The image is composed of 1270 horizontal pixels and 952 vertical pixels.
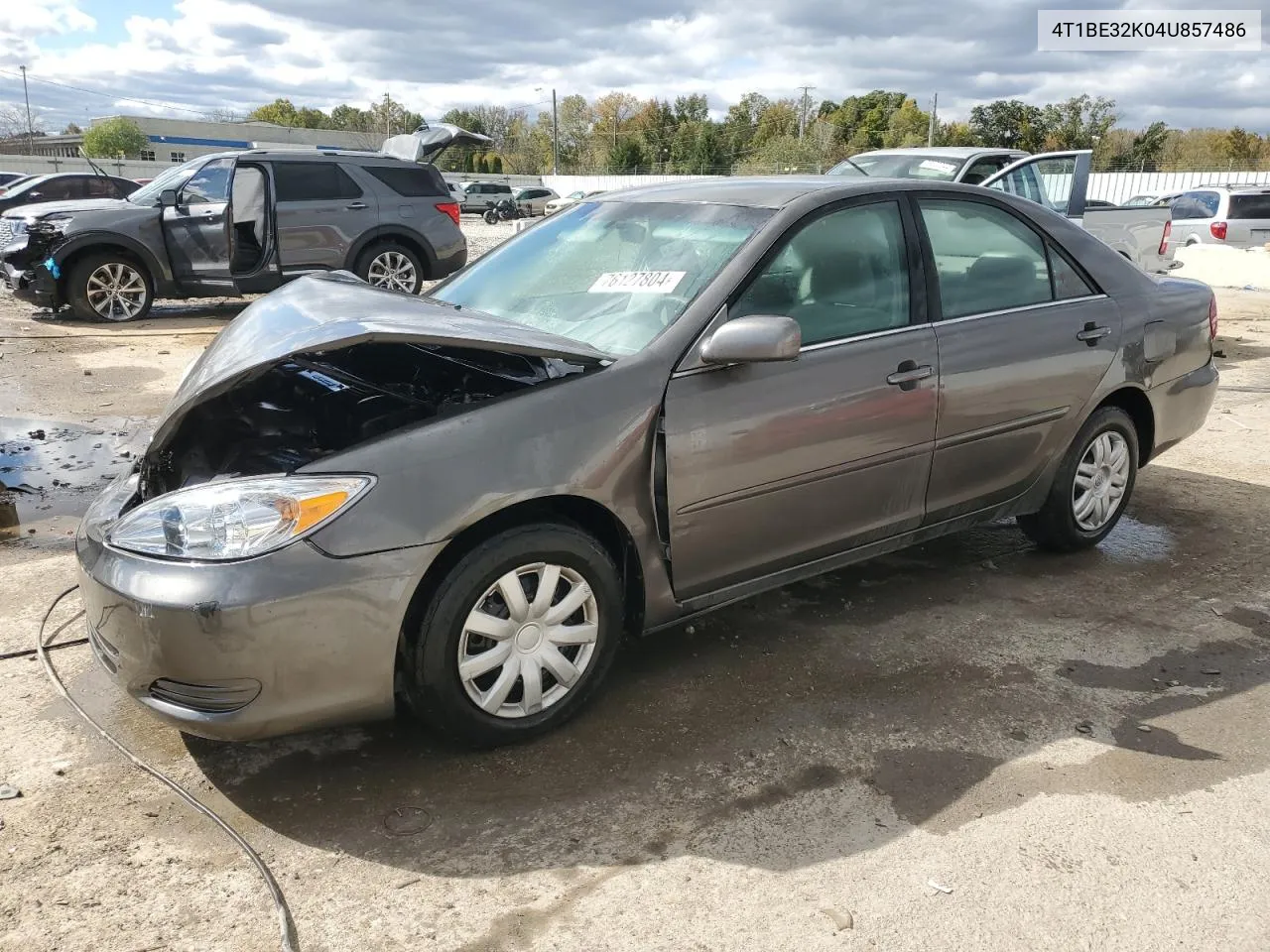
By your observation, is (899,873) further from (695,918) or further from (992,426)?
(992,426)

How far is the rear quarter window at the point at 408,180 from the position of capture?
11.5 m

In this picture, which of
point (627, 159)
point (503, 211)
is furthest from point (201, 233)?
point (627, 159)

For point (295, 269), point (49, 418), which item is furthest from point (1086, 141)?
point (49, 418)

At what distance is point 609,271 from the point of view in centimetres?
368

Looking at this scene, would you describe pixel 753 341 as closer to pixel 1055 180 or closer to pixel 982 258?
pixel 982 258

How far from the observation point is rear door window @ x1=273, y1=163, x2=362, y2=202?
10.9 m

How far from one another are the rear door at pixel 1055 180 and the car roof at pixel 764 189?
550 centimetres

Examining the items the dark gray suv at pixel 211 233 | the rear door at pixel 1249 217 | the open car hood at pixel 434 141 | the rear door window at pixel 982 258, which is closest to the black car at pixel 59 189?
the dark gray suv at pixel 211 233

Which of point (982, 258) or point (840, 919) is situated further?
point (982, 258)

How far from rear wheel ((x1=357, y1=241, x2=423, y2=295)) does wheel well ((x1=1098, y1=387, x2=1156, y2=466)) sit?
28.3 feet

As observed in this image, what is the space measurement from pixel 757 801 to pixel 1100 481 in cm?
271

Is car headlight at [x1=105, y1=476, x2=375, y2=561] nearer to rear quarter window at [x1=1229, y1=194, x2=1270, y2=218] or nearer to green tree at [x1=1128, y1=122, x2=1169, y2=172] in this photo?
rear quarter window at [x1=1229, y1=194, x2=1270, y2=218]

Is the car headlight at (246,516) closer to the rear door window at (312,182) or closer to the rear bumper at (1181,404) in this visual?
the rear bumper at (1181,404)

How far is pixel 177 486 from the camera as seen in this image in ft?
10.0
